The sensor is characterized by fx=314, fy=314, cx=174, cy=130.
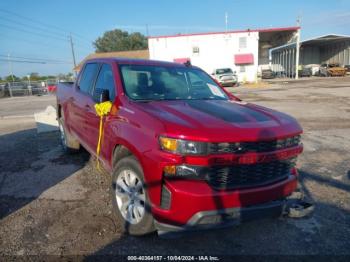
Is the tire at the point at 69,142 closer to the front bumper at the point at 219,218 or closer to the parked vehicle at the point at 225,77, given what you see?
the front bumper at the point at 219,218

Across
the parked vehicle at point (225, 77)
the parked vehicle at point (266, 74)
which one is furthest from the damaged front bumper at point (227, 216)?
the parked vehicle at point (266, 74)

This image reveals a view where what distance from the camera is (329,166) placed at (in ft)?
18.1

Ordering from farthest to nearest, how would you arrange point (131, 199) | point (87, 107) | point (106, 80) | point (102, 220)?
point (87, 107) → point (106, 80) → point (102, 220) → point (131, 199)

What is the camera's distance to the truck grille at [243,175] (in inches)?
109

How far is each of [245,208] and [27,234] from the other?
2353 mm

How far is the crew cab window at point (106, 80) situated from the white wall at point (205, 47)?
→ 3611 cm

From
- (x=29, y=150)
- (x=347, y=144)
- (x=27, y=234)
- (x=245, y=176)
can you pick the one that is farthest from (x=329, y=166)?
(x=29, y=150)

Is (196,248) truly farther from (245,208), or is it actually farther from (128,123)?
(128,123)

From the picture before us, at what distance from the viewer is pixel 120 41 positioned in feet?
286

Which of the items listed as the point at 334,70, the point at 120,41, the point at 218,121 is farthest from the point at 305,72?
the point at 120,41

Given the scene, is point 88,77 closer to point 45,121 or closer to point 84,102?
point 84,102

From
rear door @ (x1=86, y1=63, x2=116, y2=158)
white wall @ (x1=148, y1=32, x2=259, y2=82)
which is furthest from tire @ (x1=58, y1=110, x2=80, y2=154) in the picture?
white wall @ (x1=148, y1=32, x2=259, y2=82)

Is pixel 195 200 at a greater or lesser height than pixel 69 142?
greater

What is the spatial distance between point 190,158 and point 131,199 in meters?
0.98
